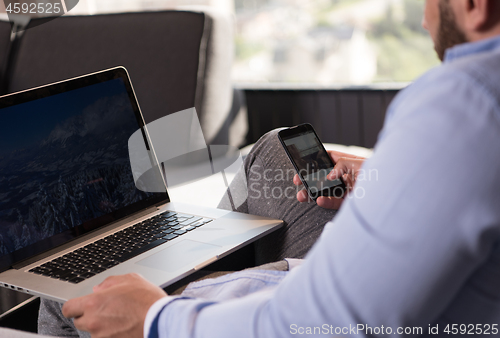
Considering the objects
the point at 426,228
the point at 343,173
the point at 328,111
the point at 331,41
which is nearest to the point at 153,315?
the point at 426,228

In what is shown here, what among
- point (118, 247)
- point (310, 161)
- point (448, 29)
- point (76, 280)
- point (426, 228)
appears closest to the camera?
point (426, 228)

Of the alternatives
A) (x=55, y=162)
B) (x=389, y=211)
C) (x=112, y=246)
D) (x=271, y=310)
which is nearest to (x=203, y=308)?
(x=271, y=310)

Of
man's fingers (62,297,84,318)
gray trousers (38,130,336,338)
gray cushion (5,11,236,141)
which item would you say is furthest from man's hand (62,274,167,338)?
gray cushion (5,11,236,141)

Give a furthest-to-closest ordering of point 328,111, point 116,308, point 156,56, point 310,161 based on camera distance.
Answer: point 328,111
point 156,56
point 310,161
point 116,308

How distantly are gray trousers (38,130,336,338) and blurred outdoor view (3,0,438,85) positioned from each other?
1.39m

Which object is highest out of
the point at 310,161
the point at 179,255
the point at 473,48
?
the point at 473,48

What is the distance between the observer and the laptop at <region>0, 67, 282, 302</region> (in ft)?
2.66

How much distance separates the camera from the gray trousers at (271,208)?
2.91 ft

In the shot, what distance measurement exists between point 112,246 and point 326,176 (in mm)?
440

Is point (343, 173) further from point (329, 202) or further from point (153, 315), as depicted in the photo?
point (153, 315)

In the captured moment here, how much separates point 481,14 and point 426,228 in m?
0.22

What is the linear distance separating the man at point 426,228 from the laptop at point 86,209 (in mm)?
367

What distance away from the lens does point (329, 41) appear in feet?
7.83

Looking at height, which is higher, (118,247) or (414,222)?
(414,222)
